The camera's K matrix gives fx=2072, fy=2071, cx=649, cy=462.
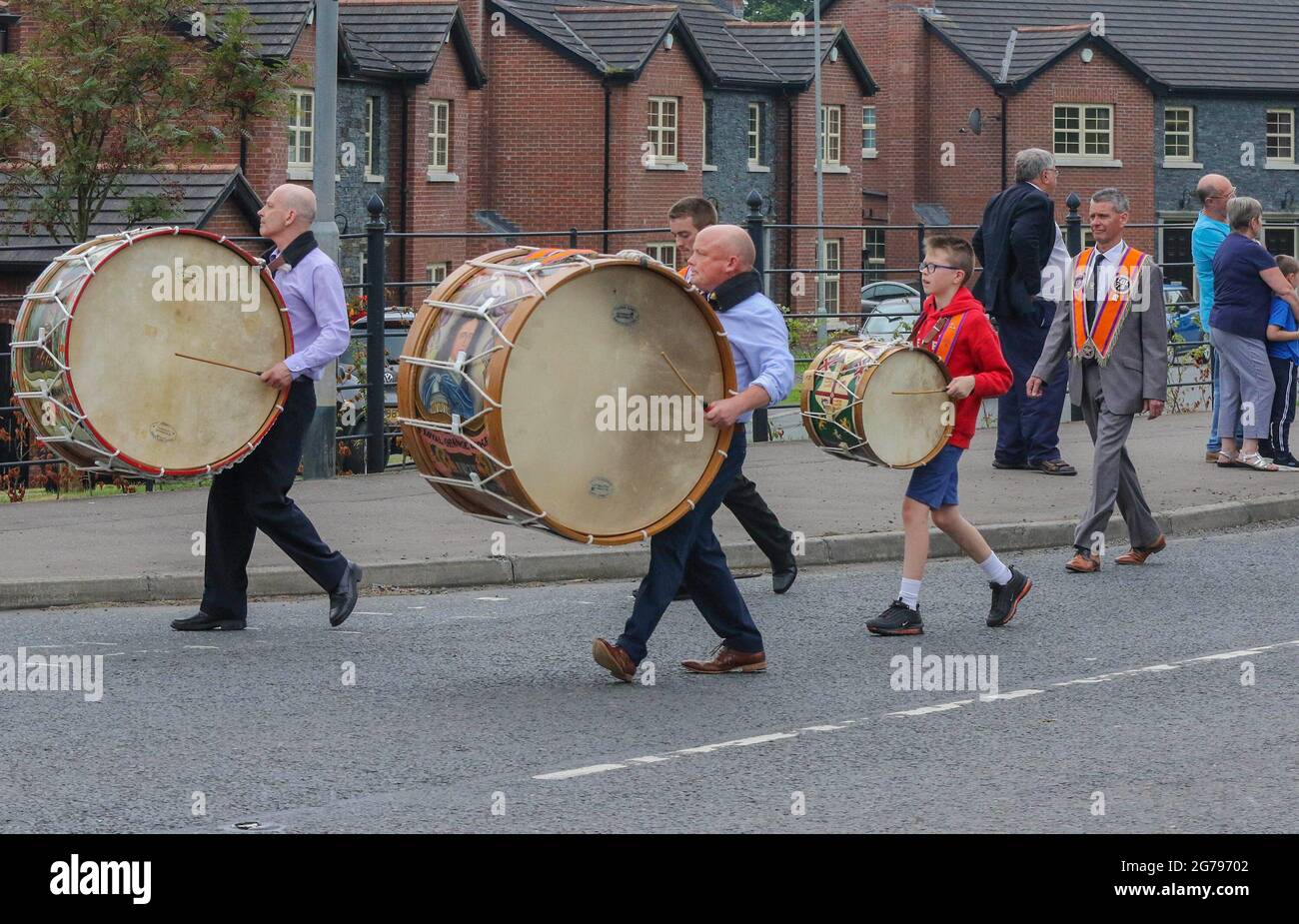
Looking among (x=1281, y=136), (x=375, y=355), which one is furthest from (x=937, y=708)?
(x=1281, y=136)

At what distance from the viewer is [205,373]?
8820 millimetres

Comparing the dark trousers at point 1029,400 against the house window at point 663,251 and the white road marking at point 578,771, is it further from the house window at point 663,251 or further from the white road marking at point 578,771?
the house window at point 663,251

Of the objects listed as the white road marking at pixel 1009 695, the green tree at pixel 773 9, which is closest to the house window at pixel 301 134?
the white road marking at pixel 1009 695

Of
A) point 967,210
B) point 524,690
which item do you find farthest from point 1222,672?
point 967,210

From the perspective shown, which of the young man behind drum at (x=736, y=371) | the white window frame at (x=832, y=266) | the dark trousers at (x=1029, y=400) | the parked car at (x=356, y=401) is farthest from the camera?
the white window frame at (x=832, y=266)

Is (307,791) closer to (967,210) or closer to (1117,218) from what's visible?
(1117,218)

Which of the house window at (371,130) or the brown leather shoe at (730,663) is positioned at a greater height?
the house window at (371,130)

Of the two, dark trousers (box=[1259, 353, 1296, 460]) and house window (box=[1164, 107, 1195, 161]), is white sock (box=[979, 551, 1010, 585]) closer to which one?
dark trousers (box=[1259, 353, 1296, 460])

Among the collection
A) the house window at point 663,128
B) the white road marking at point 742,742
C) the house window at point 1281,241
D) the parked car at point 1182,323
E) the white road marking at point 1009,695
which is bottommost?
the white road marking at point 742,742

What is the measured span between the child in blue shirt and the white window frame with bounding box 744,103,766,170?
121ft

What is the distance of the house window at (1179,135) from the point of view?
58.7 metres

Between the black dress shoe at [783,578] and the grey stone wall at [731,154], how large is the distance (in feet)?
129

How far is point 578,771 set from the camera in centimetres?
663

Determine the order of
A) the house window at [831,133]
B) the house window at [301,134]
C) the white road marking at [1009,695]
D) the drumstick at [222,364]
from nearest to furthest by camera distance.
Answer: the white road marking at [1009,695], the drumstick at [222,364], the house window at [301,134], the house window at [831,133]
